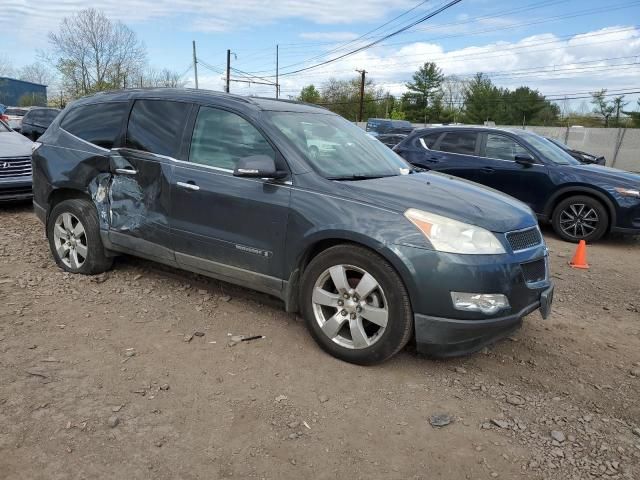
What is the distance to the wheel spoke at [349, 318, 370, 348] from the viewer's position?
11.2ft

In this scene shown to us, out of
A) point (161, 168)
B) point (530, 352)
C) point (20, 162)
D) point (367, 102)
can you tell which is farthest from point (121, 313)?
point (367, 102)

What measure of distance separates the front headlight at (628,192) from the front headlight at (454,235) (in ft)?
16.9

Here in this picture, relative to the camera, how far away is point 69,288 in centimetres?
470

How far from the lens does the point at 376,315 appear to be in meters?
3.33

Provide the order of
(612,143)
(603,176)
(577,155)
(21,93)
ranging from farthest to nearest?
(21,93) < (612,143) < (577,155) < (603,176)

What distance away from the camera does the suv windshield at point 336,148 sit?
12.6 ft

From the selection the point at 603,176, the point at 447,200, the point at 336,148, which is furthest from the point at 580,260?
the point at 336,148

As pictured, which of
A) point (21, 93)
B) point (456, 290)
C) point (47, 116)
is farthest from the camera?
point (21, 93)

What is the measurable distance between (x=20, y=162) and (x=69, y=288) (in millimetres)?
4303

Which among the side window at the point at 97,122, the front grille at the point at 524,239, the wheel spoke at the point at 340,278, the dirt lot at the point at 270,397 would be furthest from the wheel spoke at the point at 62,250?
the front grille at the point at 524,239

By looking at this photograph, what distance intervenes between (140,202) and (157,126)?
25.7 inches

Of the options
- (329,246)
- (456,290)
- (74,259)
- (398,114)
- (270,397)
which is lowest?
(270,397)

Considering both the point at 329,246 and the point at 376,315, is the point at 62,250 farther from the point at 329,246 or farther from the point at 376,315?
the point at 376,315

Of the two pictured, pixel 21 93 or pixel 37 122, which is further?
pixel 21 93
